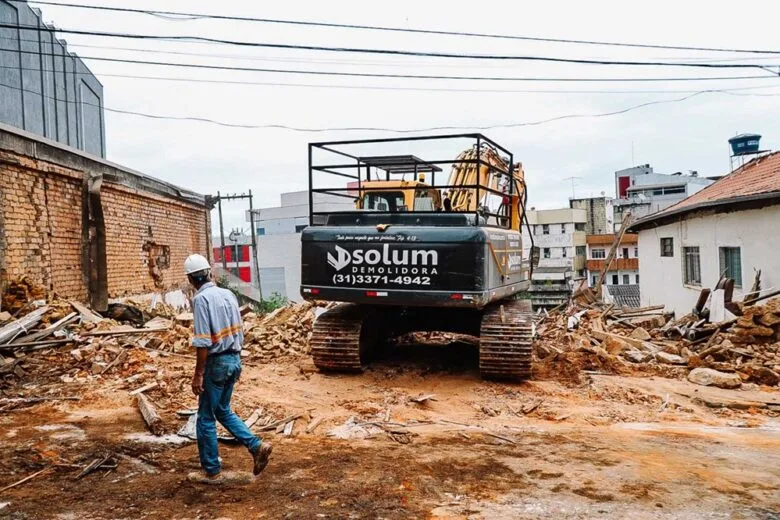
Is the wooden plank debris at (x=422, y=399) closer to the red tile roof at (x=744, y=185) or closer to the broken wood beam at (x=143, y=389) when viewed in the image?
the broken wood beam at (x=143, y=389)

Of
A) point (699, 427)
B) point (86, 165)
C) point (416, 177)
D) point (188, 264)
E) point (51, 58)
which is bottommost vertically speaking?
point (699, 427)

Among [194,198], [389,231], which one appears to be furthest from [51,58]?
[389,231]

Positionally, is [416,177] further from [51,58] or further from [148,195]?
[51,58]

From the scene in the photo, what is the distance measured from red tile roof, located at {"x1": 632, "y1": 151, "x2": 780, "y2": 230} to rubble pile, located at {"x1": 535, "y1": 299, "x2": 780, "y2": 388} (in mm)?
2648

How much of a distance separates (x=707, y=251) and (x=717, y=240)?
0.72 metres

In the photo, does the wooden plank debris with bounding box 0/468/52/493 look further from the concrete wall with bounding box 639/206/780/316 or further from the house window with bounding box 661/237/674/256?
the house window with bounding box 661/237/674/256

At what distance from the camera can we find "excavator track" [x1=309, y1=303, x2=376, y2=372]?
855cm

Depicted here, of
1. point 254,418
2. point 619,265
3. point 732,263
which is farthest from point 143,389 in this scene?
point 619,265

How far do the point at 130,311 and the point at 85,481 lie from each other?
8273 mm

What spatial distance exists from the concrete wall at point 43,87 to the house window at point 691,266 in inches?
674

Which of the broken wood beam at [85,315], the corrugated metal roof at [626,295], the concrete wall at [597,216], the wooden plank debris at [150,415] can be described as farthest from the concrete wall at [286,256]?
the wooden plank debris at [150,415]

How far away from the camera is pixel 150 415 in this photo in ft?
21.4

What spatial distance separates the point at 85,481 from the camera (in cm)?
496

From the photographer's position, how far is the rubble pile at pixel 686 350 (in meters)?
9.07
